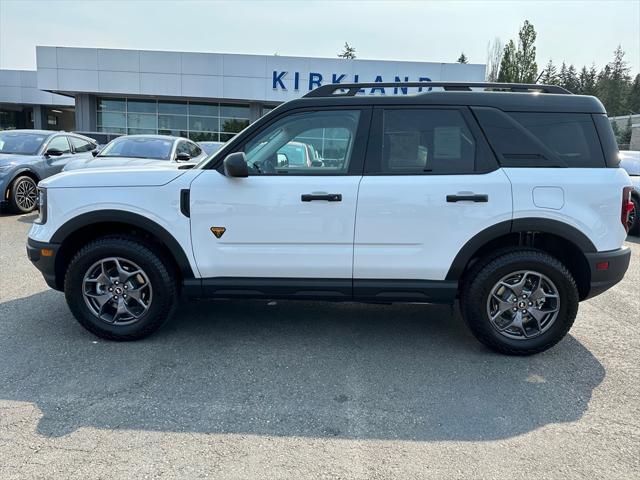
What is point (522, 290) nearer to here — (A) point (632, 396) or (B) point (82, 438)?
(A) point (632, 396)

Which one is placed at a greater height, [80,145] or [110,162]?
[80,145]

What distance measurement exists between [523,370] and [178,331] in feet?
9.40

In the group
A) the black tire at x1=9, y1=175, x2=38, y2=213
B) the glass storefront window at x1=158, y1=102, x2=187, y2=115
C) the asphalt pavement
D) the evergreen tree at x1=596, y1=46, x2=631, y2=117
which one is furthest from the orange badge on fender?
the evergreen tree at x1=596, y1=46, x2=631, y2=117

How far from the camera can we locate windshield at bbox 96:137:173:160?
9.62m

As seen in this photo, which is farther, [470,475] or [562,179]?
[562,179]

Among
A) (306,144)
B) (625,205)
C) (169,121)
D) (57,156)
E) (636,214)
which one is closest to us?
(625,205)

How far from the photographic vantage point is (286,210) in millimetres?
3738

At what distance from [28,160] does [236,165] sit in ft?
27.2

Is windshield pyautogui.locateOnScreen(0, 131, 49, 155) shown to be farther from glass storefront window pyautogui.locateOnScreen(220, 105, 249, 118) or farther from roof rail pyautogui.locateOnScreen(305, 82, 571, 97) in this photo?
glass storefront window pyautogui.locateOnScreen(220, 105, 249, 118)

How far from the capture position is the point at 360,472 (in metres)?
2.53

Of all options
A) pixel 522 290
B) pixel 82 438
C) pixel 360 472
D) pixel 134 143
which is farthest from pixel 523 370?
pixel 134 143

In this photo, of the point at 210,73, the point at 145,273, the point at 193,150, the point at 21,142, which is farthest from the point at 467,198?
the point at 210,73

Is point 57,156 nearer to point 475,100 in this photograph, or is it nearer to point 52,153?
point 52,153

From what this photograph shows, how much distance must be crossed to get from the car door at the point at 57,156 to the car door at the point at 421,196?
8856mm
